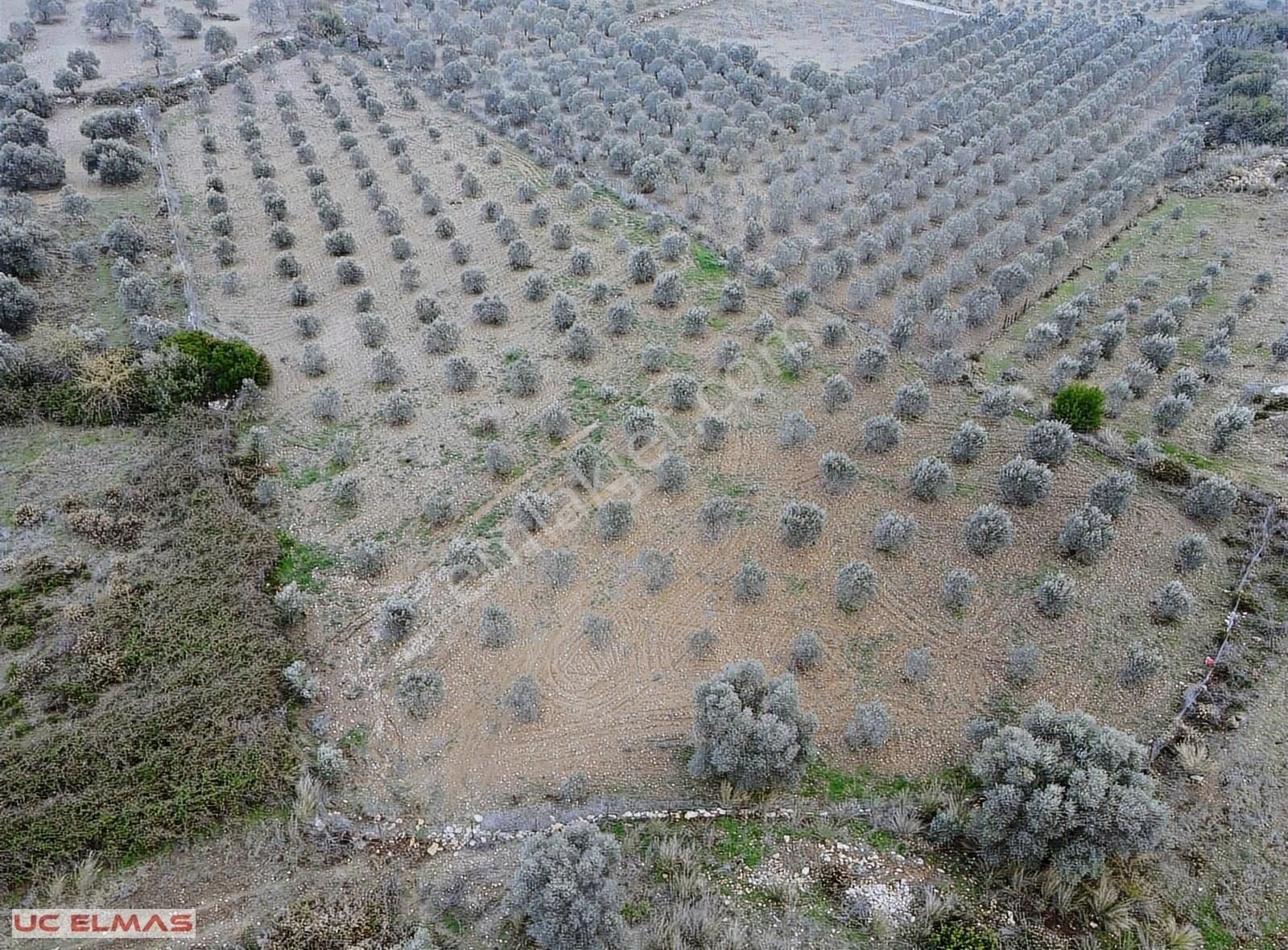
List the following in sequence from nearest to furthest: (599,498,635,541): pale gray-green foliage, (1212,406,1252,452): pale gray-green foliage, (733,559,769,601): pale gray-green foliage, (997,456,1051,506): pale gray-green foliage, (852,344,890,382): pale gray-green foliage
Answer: (733,559,769,601): pale gray-green foliage → (599,498,635,541): pale gray-green foliage → (997,456,1051,506): pale gray-green foliage → (1212,406,1252,452): pale gray-green foliage → (852,344,890,382): pale gray-green foliage

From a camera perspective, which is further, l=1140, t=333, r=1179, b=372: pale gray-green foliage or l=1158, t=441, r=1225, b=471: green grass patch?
l=1140, t=333, r=1179, b=372: pale gray-green foliage

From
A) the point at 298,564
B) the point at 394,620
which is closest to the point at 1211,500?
the point at 394,620

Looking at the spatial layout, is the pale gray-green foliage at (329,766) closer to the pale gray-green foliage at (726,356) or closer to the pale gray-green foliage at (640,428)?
the pale gray-green foliage at (640,428)

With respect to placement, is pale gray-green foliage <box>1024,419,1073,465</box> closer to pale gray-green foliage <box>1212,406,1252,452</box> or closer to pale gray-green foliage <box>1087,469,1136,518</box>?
pale gray-green foliage <box>1087,469,1136,518</box>

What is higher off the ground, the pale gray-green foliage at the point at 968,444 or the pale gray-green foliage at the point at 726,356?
the pale gray-green foliage at the point at 968,444

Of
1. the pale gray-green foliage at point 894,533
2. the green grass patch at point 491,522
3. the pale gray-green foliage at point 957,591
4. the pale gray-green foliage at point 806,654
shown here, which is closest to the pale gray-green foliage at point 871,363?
the pale gray-green foliage at point 894,533

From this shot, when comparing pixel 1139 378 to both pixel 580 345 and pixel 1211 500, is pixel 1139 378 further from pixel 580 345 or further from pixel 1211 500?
pixel 580 345

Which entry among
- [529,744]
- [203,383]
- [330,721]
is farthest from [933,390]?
[203,383]

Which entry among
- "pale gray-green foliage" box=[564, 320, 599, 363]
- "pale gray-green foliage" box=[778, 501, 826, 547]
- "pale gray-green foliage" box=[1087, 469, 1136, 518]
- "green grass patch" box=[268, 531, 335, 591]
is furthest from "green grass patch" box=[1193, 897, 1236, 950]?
"pale gray-green foliage" box=[564, 320, 599, 363]
